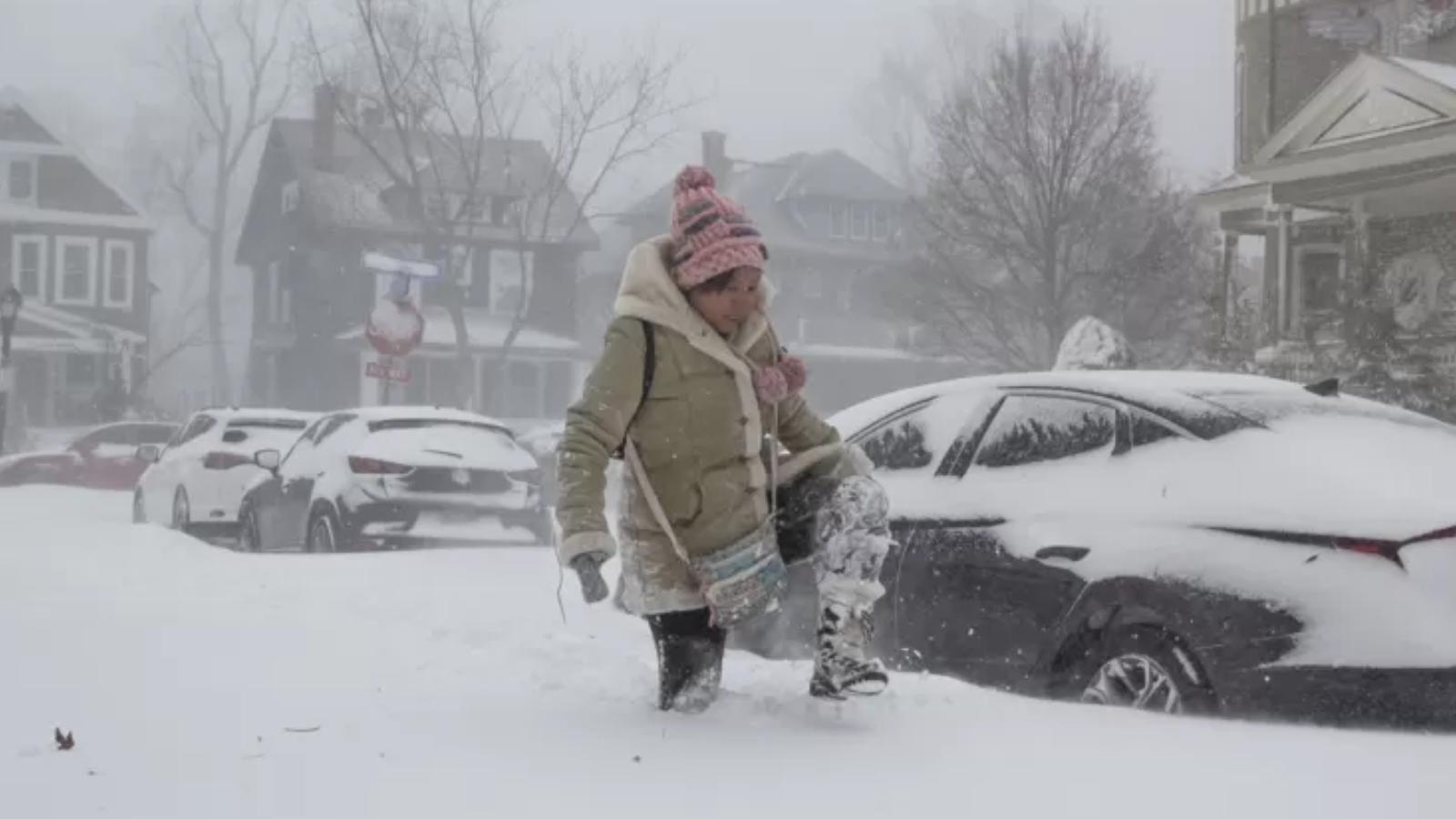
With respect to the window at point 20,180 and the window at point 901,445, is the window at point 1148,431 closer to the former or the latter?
the window at point 901,445

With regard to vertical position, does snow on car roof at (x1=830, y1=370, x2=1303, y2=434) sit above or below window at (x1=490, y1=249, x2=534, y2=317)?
below

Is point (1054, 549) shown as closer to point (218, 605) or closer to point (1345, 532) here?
point (1345, 532)

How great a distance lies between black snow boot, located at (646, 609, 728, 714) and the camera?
4.38 m

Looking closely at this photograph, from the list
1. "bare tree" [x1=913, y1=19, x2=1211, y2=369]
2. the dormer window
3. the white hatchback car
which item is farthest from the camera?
the dormer window

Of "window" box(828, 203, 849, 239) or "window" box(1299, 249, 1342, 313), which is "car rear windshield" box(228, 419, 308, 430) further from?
"window" box(828, 203, 849, 239)

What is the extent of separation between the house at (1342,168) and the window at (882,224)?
26.6 metres

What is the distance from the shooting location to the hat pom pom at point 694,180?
4422 millimetres

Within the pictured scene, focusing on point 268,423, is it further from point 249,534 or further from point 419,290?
point 419,290

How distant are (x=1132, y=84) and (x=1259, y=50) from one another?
4481mm

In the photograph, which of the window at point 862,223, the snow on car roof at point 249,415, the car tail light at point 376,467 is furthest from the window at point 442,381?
the car tail light at point 376,467

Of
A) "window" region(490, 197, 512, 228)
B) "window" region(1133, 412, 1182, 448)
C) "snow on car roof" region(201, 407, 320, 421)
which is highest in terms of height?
"window" region(490, 197, 512, 228)

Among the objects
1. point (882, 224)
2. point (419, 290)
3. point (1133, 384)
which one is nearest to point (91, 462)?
point (419, 290)

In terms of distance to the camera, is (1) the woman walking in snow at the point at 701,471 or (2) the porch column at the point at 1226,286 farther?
(2) the porch column at the point at 1226,286

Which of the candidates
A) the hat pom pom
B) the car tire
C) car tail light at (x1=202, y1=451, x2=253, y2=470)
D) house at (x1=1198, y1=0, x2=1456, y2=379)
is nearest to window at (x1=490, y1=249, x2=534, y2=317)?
house at (x1=1198, y1=0, x2=1456, y2=379)
